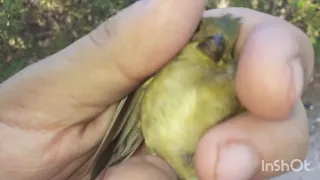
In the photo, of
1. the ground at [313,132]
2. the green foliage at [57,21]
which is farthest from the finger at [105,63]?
the green foliage at [57,21]

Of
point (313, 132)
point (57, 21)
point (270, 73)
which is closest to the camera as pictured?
point (270, 73)

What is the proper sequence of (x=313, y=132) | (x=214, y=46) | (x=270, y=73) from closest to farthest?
(x=270, y=73) → (x=214, y=46) → (x=313, y=132)

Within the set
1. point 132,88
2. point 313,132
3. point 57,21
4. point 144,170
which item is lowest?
point 313,132

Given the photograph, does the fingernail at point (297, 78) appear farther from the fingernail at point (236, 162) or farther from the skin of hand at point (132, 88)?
the fingernail at point (236, 162)

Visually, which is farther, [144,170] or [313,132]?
[313,132]

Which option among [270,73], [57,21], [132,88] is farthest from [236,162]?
[57,21]

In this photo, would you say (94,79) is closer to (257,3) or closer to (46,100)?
(46,100)

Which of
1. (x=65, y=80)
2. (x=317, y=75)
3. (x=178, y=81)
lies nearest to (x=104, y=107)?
(x=65, y=80)

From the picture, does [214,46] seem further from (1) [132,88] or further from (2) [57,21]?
(2) [57,21]
